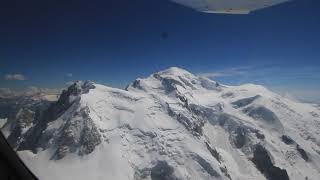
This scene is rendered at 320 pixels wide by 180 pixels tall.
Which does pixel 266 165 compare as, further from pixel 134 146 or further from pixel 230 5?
pixel 230 5

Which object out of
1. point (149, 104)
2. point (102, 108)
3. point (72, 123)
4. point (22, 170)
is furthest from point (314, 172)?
point (22, 170)

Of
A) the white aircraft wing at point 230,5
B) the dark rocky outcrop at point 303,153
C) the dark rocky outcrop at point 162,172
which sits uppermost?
the white aircraft wing at point 230,5

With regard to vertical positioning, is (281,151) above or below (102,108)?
below

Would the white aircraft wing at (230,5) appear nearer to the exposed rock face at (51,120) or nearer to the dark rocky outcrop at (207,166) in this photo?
the dark rocky outcrop at (207,166)

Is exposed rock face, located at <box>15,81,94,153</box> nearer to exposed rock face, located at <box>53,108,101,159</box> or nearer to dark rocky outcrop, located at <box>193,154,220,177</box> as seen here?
exposed rock face, located at <box>53,108,101,159</box>

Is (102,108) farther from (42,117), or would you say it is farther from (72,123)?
(42,117)

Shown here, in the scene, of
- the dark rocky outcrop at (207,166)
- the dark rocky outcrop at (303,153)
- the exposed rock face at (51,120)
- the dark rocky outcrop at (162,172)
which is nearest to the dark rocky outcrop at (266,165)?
the dark rocky outcrop at (303,153)

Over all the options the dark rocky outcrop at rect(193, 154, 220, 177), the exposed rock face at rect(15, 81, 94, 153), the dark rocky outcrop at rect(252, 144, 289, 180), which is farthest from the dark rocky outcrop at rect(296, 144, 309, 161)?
the exposed rock face at rect(15, 81, 94, 153)

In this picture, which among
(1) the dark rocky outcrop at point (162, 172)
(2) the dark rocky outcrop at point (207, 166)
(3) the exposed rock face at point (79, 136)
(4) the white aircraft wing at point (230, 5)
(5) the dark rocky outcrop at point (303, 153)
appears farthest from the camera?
(5) the dark rocky outcrop at point (303, 153)
